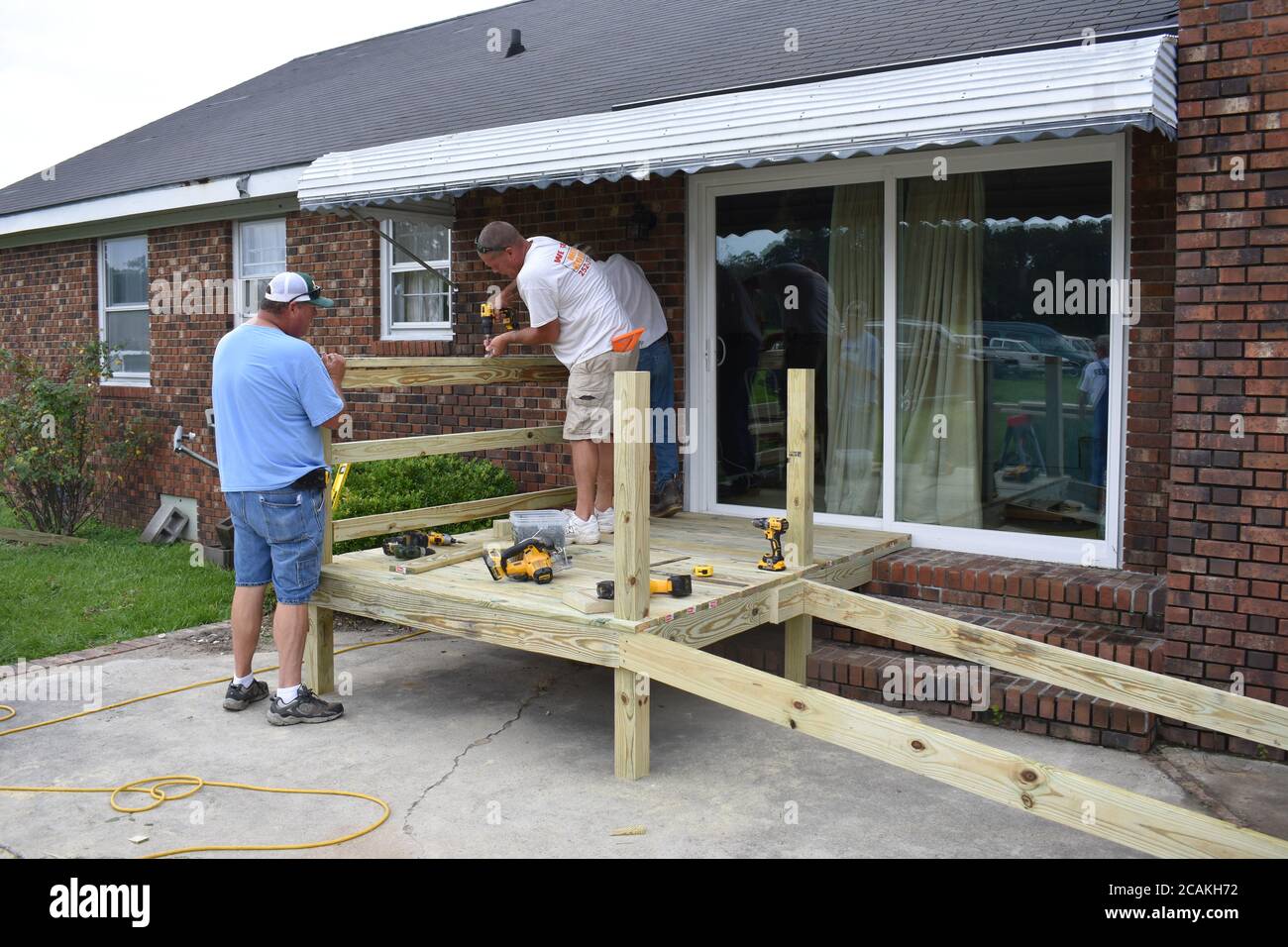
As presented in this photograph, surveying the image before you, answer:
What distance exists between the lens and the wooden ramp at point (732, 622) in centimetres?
359

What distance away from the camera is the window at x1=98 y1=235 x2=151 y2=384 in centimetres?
1235

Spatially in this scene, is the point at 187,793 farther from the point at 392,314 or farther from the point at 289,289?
the point at 392,314

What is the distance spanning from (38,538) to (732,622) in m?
8.61

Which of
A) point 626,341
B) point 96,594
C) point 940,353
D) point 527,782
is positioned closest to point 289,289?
point 626,341

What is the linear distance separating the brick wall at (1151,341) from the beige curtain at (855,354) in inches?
61.1

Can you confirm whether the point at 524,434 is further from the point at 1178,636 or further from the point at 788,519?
the point at 1178,636

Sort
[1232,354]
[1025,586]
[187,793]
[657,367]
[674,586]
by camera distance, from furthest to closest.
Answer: [657,367] < [1025,586] < [674,586] < [1232,354] < [187,793]

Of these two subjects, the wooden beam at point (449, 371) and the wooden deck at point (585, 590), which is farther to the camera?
the wooden beam at point (449, 371)

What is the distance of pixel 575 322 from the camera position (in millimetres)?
6375

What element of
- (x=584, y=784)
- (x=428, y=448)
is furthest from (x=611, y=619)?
(x=428, y=448)

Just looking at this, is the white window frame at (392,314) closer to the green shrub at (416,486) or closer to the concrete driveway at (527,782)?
the green shrub at (416,486)

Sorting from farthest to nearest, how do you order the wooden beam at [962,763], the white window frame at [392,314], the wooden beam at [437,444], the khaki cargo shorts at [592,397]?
1. the white window frame at [392,314]
2. the khaki cargo shorts at [592,397]
3. the wooden beam at [437,444]
4. the wooden beam at [962,763]

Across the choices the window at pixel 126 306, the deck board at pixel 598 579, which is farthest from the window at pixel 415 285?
the window at pixel 126 306

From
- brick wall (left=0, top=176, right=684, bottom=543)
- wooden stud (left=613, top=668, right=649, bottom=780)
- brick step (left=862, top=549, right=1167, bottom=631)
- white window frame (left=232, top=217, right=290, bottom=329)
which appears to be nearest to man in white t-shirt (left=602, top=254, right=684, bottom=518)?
brick wall (left=0, top=176, right=684, bottom=543)
